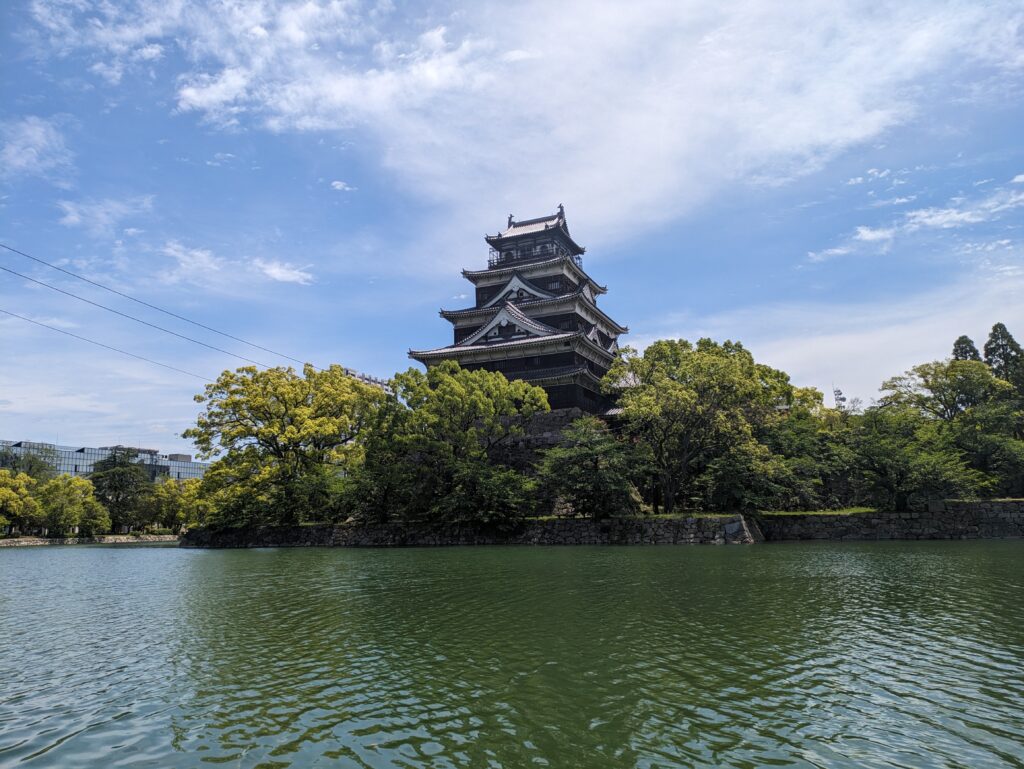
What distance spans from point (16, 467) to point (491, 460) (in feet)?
182

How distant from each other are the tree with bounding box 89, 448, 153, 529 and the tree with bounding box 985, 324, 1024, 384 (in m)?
69.4

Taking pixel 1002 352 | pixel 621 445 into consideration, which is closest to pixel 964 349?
pixel 1002 352

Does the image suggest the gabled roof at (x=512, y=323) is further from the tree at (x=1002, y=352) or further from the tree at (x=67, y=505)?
the tree at (x=67, y=505)

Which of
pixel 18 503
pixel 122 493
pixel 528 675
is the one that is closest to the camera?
pixel 528 675

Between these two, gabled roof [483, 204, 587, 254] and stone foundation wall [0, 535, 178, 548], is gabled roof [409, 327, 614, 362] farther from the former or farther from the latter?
stone foundation wall [0, 535, 178, 548]

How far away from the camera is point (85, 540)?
52062mm

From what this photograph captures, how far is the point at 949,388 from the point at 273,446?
3816cm

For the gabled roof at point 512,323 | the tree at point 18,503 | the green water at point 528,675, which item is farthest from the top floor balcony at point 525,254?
the tree at point 18,503

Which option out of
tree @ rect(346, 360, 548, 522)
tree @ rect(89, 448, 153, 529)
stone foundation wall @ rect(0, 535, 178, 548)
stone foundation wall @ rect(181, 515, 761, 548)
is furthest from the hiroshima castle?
tree @ rect(89, 448, 153, 529)

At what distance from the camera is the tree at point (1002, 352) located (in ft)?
124

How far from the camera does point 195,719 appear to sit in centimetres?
586

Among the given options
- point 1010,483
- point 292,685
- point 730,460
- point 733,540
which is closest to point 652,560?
point 733,540

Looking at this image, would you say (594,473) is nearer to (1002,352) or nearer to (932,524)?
(932,524)

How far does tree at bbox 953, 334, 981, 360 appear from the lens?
39.9 meters
